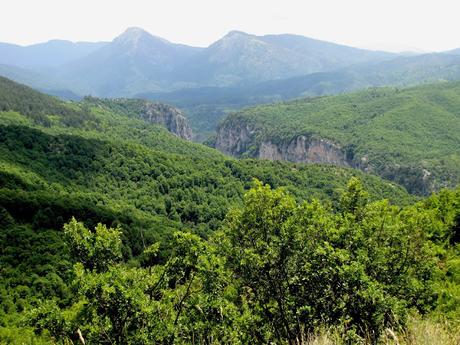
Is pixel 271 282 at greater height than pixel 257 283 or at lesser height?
greater

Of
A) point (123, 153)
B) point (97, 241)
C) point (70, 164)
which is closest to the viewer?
point (97, 241)

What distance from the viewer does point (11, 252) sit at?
5138 centimetres

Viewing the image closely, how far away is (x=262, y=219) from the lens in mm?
16766

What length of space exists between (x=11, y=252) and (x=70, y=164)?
65304mm

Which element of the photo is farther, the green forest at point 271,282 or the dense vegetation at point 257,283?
the dense vegetation at point 257,283

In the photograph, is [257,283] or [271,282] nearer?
[271,282]

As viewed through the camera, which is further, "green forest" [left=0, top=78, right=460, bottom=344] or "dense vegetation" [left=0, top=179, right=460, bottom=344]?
"dense vegetation" [left=0, top=179, right=460, bottom=344]

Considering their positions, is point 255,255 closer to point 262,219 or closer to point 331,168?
point 262,219

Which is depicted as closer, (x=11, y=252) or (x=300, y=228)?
(x=300, y=228)

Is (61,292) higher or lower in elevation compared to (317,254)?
lower

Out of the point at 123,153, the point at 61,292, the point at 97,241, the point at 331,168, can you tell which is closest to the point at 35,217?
the point at 61,292

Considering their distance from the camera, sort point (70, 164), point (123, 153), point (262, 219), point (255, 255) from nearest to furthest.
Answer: point (255, 255)
point (262, 219)
point (70, 164)
point (123, 153)

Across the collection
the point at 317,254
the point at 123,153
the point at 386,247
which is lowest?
the point at 123,153

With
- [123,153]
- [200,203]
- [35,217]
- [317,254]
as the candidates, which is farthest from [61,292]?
[123,153]
